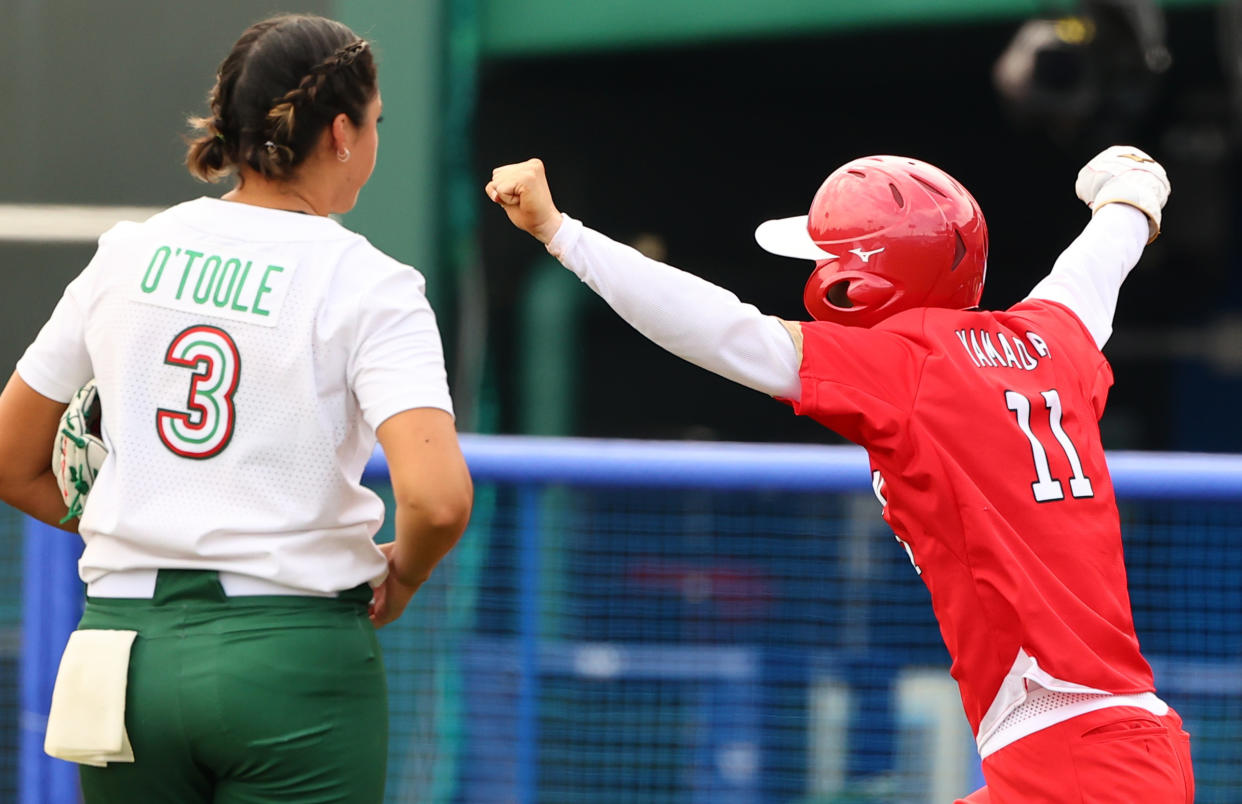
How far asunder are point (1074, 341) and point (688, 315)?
2.54 ft

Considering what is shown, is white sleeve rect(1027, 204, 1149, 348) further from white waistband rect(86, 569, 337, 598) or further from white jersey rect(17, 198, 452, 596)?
white waistband rect(86, 569, 337, 598)

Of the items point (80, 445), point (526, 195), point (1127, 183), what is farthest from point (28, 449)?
point (1127, 183)

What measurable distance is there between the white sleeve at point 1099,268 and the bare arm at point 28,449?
1.79m

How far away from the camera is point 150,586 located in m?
2.02

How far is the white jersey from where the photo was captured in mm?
1993

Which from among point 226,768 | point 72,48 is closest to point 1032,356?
point 226,768

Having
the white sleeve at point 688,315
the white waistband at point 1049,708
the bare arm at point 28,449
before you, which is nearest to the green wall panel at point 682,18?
the white sleeve at point 688,315

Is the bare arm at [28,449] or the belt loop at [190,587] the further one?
the bare arm at [28,449]

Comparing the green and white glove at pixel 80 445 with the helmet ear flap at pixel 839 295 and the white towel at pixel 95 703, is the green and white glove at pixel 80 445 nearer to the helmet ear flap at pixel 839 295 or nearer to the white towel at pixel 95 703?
the white towel at pixel 95 703

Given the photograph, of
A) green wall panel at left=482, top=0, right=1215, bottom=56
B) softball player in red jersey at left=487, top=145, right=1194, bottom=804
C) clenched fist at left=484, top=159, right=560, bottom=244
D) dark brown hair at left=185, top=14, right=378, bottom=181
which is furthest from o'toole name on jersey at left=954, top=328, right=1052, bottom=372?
green wall panel at left=482, top=0, right=1215, bottom=56

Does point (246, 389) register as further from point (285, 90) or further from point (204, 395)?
point (285, 90)

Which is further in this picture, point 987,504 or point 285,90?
point 987,504

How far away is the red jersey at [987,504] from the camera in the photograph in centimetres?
229

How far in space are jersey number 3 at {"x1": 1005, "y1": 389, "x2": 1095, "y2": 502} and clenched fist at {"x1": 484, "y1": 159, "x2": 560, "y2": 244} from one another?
824mm
